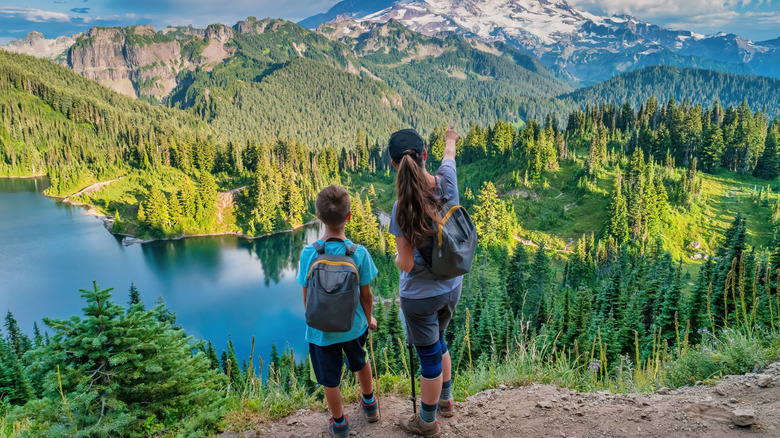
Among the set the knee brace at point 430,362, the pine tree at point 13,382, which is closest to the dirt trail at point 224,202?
the pine tree at point 13,382

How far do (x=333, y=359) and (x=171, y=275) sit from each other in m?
63.8

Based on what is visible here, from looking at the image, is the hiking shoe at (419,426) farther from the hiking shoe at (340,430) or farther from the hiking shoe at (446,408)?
the hiking shoe at (340,430)

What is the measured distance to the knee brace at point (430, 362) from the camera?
4355mm

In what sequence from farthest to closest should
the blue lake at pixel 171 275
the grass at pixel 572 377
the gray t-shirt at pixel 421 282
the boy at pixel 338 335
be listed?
1. the blue lake at pixel 171 275
2. the grass at pixel 572 377
3. the boy at pixel 338 335
4. the gray t-shirt at pixel 421 282

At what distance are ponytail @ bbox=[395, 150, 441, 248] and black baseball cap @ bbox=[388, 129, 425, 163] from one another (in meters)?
0.08

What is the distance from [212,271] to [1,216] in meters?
57.1

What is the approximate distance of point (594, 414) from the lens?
4316 millimetres

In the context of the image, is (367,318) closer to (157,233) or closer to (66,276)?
(66,276)

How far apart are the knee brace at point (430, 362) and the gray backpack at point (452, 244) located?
2.65 feet

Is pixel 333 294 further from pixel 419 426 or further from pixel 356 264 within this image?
pixel 419 426

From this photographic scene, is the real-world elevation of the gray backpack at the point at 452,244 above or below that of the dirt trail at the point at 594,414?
above

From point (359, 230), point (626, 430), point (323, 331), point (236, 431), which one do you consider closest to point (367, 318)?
point (323, 331)

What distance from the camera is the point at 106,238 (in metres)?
74.6

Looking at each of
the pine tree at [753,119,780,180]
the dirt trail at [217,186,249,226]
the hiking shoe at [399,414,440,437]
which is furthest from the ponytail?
the dirt trail at [217,186,249,226]
